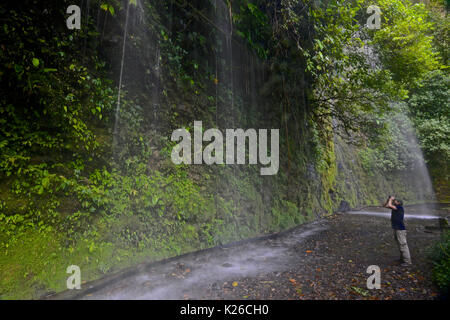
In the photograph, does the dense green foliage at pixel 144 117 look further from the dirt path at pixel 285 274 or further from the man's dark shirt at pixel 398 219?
the man's dark shirt at pixel 398 219

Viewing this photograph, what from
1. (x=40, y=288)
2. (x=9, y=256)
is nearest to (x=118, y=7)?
(x=9, y=256)

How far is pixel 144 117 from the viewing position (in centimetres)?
559

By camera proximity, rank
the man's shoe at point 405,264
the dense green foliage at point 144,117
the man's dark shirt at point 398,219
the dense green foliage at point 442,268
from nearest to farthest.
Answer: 1. the dense green foliage at point 442,268
2. the dense green foliage at point 144,117
3. the man's shoe at point 405,264
4. the man's dark shirt at point 398,219

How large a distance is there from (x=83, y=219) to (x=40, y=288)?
1.09 metres

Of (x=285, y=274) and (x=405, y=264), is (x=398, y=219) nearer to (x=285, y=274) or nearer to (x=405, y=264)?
(x=405, y=264)

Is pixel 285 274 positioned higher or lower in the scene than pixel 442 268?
lower

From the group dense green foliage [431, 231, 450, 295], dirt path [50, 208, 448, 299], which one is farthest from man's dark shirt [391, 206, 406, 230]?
dirt path [50, 208, 448, 299]

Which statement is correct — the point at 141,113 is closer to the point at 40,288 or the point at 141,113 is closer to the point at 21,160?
the point at 21,160

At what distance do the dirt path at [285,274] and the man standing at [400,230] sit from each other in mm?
Result: 193

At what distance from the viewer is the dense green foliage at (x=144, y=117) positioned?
12.2 ft

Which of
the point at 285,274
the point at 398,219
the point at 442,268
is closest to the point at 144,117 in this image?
the point at 285,274

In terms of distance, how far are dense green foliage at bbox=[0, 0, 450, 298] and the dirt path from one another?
1.69ft

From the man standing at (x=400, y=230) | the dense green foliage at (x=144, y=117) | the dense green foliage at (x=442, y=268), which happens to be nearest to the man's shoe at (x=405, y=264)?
the man standing at (x=400, y=230)

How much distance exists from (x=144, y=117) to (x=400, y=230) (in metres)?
5.95
